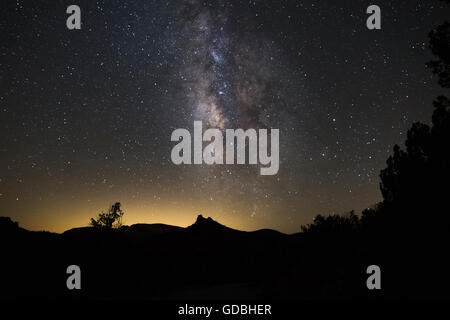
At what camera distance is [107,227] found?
45406 mm

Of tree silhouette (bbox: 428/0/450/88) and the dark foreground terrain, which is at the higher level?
tree silhouette (bbox: 428/0/450/88)

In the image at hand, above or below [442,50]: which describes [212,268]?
below

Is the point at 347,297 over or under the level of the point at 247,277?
over

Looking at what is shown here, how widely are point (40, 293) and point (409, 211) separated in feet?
77.4

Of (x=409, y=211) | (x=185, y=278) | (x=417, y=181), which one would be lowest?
(x=185, y=278)

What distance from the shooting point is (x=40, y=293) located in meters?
22.4

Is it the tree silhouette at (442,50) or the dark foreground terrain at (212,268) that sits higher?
the tree silhouette at (442,50)

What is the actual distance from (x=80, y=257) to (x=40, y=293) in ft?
23.6

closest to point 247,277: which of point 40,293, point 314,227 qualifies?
point 314,227

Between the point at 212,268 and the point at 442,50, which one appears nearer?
the point at 442,50
